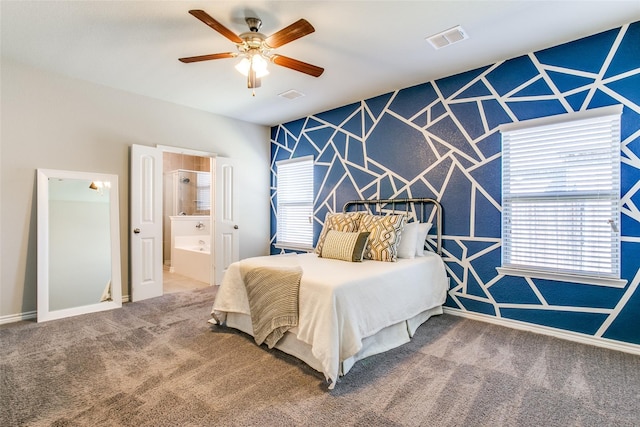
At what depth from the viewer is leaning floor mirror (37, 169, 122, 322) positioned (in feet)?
11.0

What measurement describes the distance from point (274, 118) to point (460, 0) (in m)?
3.40

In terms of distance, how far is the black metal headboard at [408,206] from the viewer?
3.59 m

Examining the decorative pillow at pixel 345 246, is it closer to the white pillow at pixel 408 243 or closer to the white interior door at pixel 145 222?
the white pillow at pixel 408 243

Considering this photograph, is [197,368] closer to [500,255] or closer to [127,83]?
[500,255]

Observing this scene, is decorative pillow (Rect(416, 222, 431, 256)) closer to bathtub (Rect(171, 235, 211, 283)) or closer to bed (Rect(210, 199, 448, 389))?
bed (Rect(210, 199, 448, 389))

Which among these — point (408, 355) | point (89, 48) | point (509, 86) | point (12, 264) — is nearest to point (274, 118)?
point (89, 48)

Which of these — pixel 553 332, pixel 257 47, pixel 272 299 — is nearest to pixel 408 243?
pixel 553 332

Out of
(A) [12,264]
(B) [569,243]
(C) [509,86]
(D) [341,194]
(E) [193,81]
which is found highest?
(E) [193,81]

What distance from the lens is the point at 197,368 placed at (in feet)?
7.49

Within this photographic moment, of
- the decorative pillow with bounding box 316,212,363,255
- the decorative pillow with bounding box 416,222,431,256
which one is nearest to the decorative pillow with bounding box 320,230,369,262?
the decorative pillow with bounding box 316,212,363,255

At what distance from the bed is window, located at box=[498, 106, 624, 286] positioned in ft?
2.54

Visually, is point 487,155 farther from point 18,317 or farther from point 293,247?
point 18,317

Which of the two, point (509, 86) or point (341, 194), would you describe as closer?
point (509, 86)

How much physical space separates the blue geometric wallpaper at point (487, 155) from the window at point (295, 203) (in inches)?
20.5
